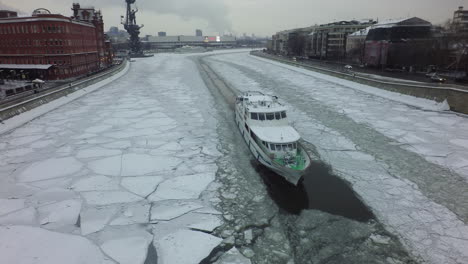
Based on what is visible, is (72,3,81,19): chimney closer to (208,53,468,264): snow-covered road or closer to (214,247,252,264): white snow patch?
(208,53,468,264): snow-covered road

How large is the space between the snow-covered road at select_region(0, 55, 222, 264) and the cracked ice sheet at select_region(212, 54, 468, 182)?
12.9m

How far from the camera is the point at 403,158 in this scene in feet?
55.6

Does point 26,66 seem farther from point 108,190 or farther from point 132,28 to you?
point 132,28

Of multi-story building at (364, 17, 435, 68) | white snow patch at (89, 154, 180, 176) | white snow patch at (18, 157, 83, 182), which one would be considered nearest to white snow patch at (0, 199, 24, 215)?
white snow patch at (18, 157, 83, 182)

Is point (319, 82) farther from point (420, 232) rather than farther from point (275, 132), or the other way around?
point (420, 232)

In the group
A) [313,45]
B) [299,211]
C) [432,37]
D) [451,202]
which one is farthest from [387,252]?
[313,45]

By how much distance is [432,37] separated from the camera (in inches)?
2056

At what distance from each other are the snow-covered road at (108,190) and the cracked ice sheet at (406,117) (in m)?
12.9

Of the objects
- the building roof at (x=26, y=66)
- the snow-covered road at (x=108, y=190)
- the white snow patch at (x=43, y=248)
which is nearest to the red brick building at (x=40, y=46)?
the building roof at (x=26, y=66)

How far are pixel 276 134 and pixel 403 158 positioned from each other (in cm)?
767

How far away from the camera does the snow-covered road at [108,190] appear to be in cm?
970

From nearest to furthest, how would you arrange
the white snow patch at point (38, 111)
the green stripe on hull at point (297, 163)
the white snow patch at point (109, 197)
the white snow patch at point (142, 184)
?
the white snow patch at point (109, 197) → the white snow patch at point (142, 184) → the green stripe on hull at point (297, 163) → the white snow patch at point (38, 111)

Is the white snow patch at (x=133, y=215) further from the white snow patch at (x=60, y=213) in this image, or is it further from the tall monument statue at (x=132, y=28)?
the tall monument statue at (x=132, y=28)

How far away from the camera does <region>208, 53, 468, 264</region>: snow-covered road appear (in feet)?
35.6
